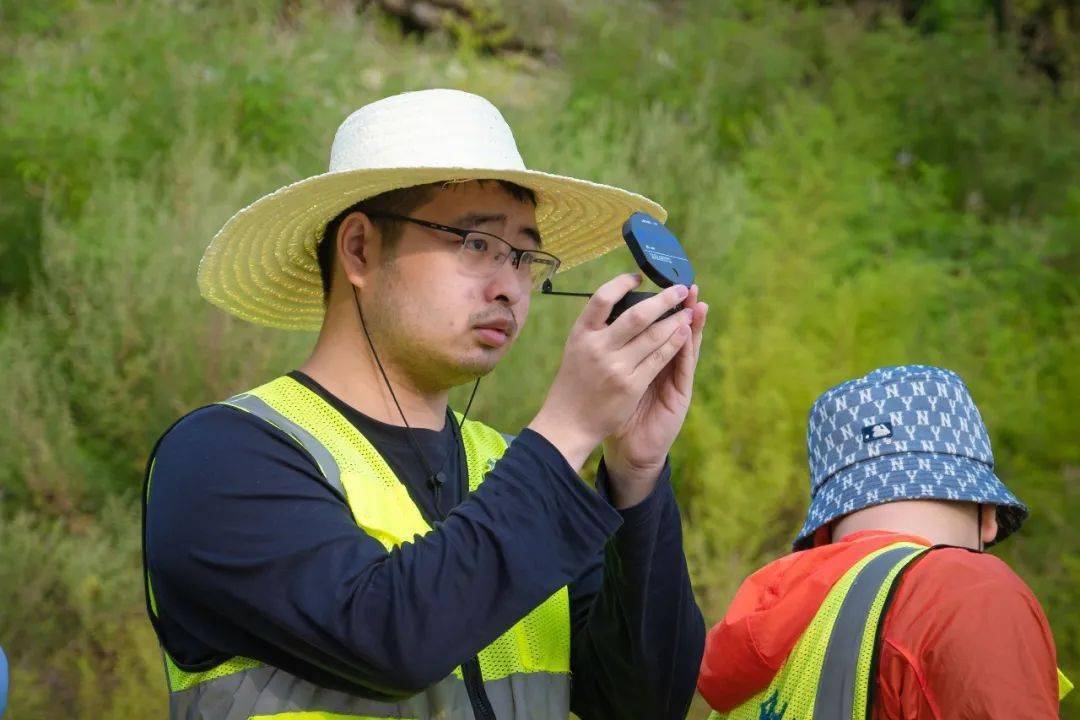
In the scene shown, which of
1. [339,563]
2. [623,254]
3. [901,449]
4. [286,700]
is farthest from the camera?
[623,254]

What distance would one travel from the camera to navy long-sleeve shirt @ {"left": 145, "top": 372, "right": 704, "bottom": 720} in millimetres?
1677

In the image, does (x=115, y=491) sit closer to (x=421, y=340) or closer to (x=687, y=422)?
(x=687, y=422)

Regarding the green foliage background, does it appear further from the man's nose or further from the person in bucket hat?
the man's nose

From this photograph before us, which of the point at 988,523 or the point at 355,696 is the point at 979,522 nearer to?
the point at 988,523

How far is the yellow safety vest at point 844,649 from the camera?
2000 mm

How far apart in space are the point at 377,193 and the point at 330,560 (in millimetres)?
765

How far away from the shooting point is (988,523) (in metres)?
2.45

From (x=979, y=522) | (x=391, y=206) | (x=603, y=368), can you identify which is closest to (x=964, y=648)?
(x=979, y=522)

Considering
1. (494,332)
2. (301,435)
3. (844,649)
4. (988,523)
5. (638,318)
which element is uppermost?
(638,318)

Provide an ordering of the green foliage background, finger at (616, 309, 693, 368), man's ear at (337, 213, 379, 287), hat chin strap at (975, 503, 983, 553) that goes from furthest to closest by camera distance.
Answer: the green foliage background
hat chin strap at (975, 503, 983, 553)
man's ear at (337, 213, 379, 287)
finger at (616, 309, 693, 368)

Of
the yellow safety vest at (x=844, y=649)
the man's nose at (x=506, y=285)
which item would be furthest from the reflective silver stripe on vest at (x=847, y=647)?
the man's nose at (x=506, y=285)

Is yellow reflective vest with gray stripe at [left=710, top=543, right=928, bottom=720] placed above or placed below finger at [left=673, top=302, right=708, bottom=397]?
below

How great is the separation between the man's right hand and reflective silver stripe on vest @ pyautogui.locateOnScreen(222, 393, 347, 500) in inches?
13.4

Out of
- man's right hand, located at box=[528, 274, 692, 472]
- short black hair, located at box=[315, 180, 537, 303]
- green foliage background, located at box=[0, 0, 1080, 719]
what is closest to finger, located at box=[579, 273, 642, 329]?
man's right hand, located at box=[528, 274, 692, 472]
